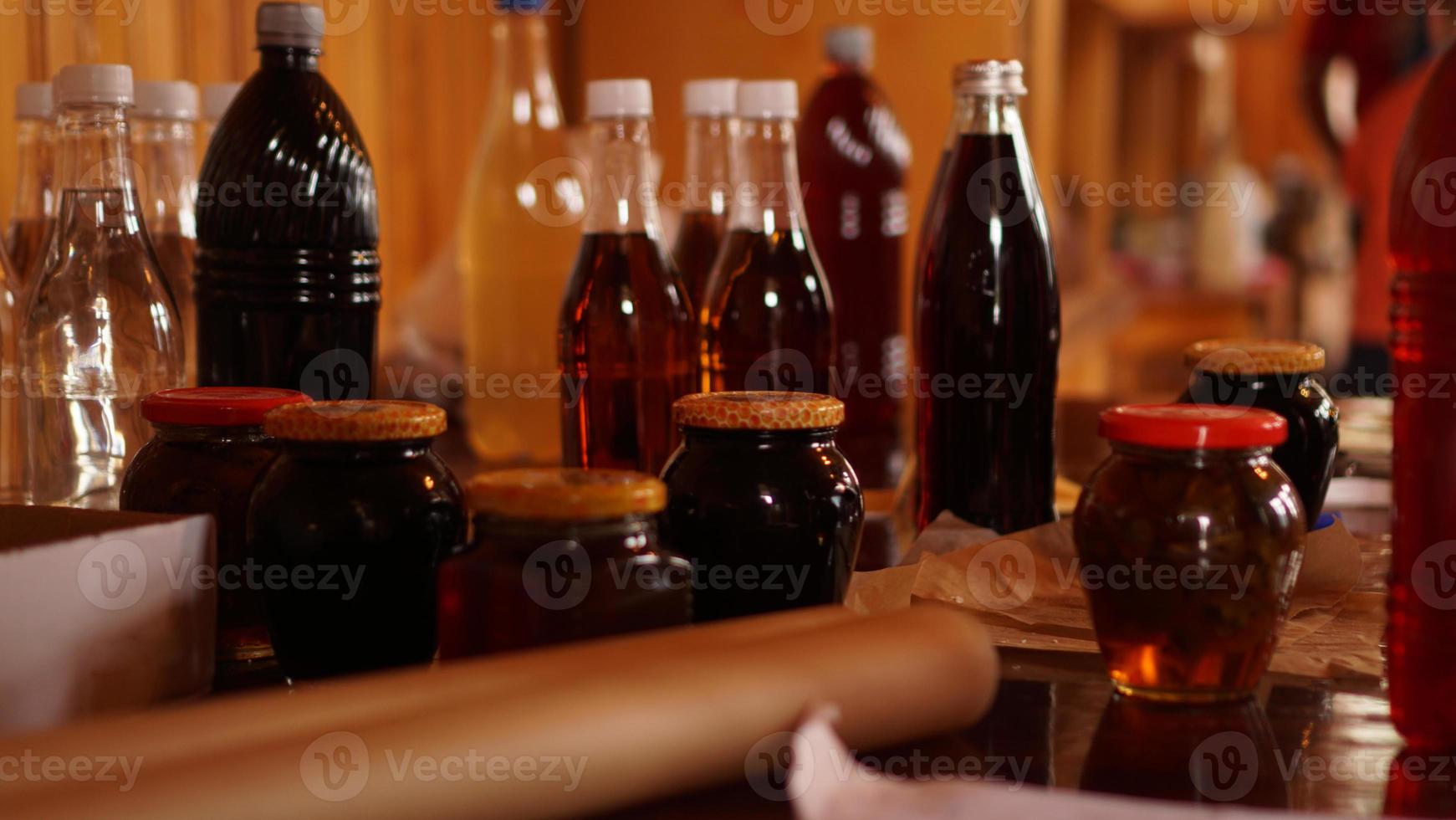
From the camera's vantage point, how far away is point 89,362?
79 centimetres

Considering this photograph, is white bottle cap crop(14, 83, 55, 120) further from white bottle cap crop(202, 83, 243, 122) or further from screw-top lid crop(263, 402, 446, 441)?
screw-top lid crop(263, 402, 446, 441)

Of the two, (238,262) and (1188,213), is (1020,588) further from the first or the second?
(1188,213)

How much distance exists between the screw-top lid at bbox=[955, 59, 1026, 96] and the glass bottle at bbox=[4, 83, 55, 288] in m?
0.59

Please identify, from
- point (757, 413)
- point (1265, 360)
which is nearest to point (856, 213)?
point (1265, 360)

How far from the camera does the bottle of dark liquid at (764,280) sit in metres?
0.92

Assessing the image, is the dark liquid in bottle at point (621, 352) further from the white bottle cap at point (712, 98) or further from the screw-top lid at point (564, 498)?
the screw-top lid at point (564, 498)

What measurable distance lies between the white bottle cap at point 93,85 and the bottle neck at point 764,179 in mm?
372

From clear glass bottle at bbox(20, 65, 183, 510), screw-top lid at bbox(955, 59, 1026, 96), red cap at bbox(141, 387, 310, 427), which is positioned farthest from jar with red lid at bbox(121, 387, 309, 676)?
screw-top lid at bbox(955, 59, 1026, 96)

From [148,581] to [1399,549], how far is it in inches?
20.5

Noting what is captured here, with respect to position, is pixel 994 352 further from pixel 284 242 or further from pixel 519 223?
pixel 519 223

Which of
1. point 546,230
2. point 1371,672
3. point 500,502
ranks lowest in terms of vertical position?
point 1371,672

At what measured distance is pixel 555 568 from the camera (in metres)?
0.55

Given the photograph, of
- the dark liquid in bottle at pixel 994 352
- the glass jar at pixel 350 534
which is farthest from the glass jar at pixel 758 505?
the dark liquid in bottle at pixel 994 352

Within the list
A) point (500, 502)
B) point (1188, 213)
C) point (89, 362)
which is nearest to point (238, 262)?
point (89, 362)
